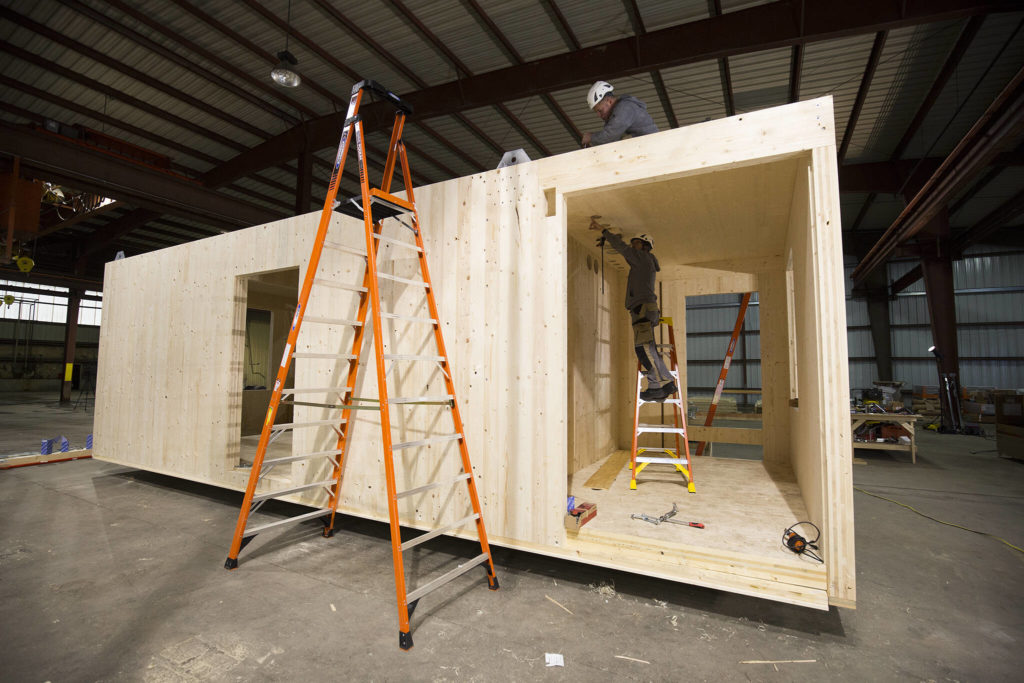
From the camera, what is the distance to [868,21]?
4.83m

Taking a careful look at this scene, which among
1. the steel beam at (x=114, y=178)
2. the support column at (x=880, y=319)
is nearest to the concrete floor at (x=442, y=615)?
the steel beam at (x=114, y=178)

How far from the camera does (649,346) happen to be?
447 cm

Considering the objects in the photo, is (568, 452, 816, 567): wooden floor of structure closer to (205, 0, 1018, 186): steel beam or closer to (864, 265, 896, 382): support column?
(205, 0, 1018, 186): steel beam

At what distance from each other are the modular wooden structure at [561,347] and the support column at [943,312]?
8653 mm

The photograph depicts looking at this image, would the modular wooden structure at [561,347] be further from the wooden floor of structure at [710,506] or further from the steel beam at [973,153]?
A: the steel beam at [973,153]

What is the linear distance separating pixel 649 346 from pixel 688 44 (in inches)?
153

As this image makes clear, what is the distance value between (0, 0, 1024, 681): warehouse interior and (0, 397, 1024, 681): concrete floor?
0.07ft

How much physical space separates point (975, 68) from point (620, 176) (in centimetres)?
748

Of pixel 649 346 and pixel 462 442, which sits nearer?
pixel 462 442

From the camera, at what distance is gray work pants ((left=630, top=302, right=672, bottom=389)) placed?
4375 millimetres

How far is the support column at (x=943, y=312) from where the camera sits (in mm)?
10703

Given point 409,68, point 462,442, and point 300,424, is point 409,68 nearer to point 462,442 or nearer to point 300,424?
point 300,424

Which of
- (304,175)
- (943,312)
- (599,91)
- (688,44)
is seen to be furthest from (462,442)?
(943,312)

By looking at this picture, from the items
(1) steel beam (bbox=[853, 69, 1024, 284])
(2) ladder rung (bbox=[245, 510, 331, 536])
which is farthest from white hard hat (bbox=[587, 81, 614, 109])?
(1) steel beam (bbox=[853, 69, 1024, 284])
